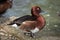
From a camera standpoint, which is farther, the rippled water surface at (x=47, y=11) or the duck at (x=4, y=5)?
the duck at (x=4, y=5)

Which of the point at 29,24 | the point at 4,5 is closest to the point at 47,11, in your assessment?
the point at 4,5

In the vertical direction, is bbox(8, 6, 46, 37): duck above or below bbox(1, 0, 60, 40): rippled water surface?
above

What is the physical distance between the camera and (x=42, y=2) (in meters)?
11.7

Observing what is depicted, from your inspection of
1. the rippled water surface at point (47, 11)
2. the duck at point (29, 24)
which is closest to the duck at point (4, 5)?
the rippled water surface at point (47, 11)

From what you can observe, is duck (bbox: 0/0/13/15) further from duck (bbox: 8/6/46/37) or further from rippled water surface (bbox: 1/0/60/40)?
duck (bbox: 8/6/46/37)

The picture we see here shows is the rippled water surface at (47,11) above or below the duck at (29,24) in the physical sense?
below

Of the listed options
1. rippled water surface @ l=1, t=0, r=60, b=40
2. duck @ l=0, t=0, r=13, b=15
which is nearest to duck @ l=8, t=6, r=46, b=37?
rippled water surface @ l=1, t=0, r=60, b=40

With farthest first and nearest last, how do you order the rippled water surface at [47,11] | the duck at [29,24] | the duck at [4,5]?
the duck at [4,5] → the rippled water surface at [47,11] → the duck at [29,24]

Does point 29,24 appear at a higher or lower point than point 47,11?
higher

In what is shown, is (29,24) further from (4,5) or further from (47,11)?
(47,11)

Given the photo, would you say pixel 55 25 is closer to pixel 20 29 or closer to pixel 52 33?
pixel 52 33

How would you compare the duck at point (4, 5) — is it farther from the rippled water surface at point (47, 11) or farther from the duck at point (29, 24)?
the duck at point (29, 24)

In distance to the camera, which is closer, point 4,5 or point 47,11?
point 4,5

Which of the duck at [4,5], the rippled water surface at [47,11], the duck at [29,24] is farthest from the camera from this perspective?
the duck at [4,5]
